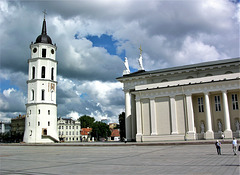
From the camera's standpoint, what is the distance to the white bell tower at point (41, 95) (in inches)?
2557

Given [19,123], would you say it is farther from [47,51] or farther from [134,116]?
[134,116]

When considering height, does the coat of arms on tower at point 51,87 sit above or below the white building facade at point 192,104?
above

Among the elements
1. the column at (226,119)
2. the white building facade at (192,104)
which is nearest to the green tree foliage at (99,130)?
the white building facade at (192,104)

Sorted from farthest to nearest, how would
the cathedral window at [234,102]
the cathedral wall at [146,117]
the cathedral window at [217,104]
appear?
1. the cathedral wall at [146,117]
2. the cathedral window at [217,104]
3. the cathedral window at [234,102]

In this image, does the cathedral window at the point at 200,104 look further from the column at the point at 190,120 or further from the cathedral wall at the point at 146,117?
the cathedral wall at the point at 146,117

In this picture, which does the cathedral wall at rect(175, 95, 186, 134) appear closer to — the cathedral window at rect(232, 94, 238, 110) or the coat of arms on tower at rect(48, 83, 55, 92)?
the cathedral window at rect(232, 94, 238, 110)

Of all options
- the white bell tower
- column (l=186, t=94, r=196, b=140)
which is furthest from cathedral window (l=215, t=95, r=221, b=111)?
the white bell tower

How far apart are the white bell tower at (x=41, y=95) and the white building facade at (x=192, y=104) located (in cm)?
3256

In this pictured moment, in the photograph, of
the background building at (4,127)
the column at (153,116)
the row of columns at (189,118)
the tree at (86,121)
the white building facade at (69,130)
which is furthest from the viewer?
the background building at (4,127)

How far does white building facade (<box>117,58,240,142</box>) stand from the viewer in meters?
37.3

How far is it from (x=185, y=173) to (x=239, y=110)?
31498 mm

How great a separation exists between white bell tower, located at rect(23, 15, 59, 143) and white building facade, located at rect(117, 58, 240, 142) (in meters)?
32.6

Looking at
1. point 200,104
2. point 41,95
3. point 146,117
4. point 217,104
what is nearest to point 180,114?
point 200,104

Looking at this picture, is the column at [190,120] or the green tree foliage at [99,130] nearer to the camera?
the column at [190,120]
